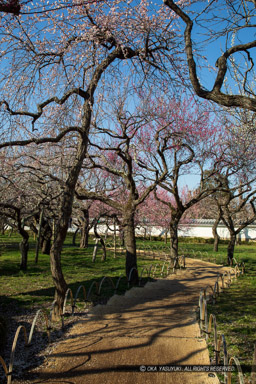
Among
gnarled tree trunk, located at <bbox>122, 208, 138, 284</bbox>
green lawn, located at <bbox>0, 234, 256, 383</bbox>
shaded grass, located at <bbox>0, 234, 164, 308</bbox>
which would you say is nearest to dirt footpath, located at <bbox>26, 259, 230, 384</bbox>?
green lawn, located at <bbox>0, 234, 256, 383</bbox>

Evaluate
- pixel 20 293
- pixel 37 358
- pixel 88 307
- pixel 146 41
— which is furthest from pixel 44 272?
pixel 146 41

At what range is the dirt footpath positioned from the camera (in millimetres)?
4641

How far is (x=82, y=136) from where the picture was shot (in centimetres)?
777

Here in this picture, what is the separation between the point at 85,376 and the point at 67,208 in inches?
148

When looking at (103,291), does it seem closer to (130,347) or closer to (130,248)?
(130,248)

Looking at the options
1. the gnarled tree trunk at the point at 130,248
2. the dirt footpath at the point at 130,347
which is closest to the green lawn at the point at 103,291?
the gnarled tree trunk at the point at 130,248

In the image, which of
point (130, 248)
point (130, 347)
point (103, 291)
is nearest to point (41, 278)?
point (103, 291)

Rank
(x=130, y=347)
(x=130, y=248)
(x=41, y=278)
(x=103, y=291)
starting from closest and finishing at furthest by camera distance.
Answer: (x=130, y=347) < (x=103, y=291) < (x=130, y=248) < (x=41, y=278)

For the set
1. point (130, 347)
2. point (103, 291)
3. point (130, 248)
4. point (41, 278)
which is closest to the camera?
point (130, 347)

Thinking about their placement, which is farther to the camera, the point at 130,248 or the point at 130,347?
the point at 130,248

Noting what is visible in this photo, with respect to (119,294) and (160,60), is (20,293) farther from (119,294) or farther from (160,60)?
(160,60)

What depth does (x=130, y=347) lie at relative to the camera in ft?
18.4

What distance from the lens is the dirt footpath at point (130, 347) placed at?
4641mm

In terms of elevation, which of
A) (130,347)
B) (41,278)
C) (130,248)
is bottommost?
(130,347)
